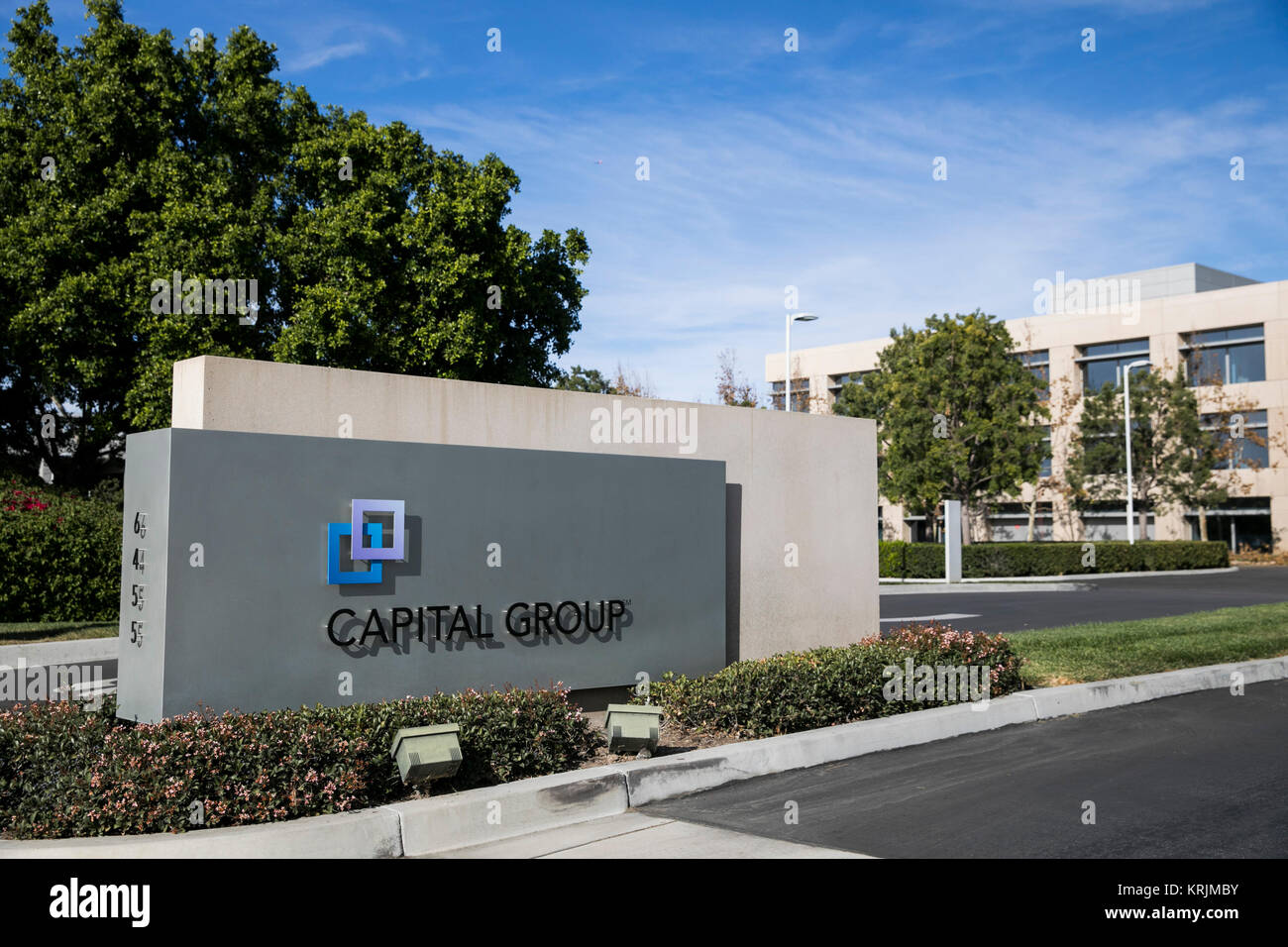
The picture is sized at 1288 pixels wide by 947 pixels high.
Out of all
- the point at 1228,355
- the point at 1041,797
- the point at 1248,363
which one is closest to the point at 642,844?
the point at 1041,797

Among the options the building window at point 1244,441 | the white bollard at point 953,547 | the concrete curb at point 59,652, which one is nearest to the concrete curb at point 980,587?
the white bollard at point 953,547

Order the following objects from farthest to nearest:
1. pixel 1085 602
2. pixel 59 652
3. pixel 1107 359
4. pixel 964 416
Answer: pixel 1107 359 < pixel 964 416 < pixel 1085 602 < pixel 59 652

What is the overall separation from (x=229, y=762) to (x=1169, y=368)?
169ft

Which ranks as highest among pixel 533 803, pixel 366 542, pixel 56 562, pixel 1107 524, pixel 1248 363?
pixel 1248 363

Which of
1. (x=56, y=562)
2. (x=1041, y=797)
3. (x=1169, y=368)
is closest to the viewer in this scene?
(x=1041, y=797)

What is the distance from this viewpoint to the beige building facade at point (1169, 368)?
49312 mm

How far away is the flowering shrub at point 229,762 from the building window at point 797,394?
40.1 m

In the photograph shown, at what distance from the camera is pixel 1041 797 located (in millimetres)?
6633

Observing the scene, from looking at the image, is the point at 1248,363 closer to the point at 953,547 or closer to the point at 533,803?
the point at 953,547

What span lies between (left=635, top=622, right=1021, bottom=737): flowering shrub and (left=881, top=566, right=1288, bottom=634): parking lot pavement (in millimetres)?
8443

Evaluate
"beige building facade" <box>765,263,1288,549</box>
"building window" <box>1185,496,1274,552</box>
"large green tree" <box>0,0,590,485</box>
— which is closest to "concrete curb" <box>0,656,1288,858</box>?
"large green tree" <box>0,0,590,485</box>

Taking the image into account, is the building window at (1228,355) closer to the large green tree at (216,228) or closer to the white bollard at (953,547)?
the white bollard at (953,547)

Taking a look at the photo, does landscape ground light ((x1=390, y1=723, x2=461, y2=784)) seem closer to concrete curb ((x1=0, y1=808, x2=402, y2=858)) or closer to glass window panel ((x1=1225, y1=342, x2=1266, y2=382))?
concrete curb ((x1=0, y1=808, x2=402, y2=858))
